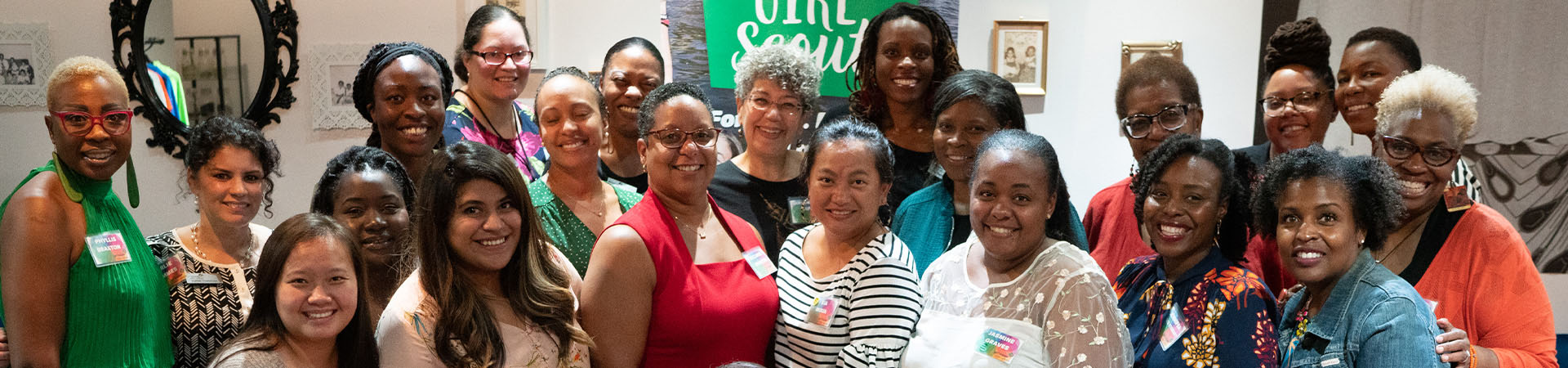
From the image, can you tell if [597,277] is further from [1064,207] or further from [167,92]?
[167,92]

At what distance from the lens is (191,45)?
17.5ft

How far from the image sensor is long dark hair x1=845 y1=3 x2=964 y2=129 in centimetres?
404

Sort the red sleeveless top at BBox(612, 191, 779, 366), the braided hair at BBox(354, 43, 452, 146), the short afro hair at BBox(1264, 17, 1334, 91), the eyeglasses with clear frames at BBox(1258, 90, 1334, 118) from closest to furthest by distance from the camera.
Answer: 1. the red sleeveless top at BBox(612, 191, 779, 366)
2. the braided hair at BBox(354, 43, 452, 146)
3. the eyeglasses with clear frames at BBox(1258, 90, 1334, 118)
4. the short afro hair at BBox(1264, 17, 1334, 91)

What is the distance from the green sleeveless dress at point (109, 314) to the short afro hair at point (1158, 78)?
10.6 feet

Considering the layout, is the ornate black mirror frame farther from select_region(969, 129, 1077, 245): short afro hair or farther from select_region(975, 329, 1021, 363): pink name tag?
select_region(975, 329, 1021, 363): pink name tag

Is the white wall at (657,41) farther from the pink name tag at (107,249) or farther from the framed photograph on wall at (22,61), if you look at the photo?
the pink name tag at (107,249)

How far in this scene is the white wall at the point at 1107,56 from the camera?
555 centimetres

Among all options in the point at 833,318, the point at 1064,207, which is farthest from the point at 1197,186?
the point at 833,318

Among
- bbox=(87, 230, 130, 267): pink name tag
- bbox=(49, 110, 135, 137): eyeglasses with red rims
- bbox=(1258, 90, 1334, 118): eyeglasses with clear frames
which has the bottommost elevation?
bbox=(87, 230, 130, 267): pink name tag

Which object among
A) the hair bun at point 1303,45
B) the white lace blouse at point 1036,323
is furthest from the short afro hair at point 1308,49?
the white lace blouse at point 1036,323

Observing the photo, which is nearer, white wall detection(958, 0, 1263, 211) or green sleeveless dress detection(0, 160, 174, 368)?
green sleeveless dress detection(0, 160, 174, 368)

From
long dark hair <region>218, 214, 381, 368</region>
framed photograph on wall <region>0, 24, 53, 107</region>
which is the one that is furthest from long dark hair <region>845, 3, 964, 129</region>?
framed photograph on wall <region>0, 24, 53, 107</region>

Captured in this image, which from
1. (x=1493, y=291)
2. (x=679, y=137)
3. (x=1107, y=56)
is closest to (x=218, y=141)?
(x=679, y=137)

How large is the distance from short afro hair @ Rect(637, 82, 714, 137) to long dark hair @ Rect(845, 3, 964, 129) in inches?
44.6
